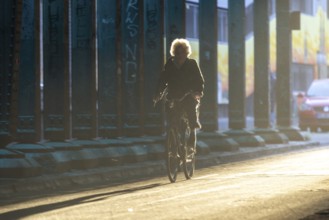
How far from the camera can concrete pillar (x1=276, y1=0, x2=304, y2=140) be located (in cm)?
2155

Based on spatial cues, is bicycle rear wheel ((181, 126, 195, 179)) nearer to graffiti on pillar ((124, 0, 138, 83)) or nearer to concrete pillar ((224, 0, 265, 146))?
graffiti on pillar ((124, 0, 138, 83))

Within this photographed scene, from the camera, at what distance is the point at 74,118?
14.4 meters

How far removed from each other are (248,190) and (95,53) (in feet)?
17.6

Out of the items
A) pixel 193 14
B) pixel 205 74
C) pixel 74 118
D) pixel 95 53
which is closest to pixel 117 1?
pixel 95 53

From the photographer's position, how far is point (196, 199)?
908 centimetres

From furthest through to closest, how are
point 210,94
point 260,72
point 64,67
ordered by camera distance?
point 260,72 → point 210,94 → point 64,67

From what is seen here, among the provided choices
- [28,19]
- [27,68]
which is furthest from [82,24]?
[27,68]

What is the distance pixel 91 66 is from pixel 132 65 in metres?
1.59

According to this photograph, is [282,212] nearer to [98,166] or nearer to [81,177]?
[81,177]

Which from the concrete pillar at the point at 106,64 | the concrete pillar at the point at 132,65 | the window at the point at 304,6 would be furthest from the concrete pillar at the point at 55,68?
the window at the point at 304,6

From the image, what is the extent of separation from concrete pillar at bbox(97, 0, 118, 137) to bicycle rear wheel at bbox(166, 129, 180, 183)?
330 cm

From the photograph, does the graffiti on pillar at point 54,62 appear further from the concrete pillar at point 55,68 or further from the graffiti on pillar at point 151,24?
the graffiti on pillar at point 151,24

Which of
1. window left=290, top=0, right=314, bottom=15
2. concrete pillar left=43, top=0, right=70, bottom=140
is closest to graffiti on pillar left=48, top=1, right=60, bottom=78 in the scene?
concrete pillar left=43, top=0, right=70, bottom=140

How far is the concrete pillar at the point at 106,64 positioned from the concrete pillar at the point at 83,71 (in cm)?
67
